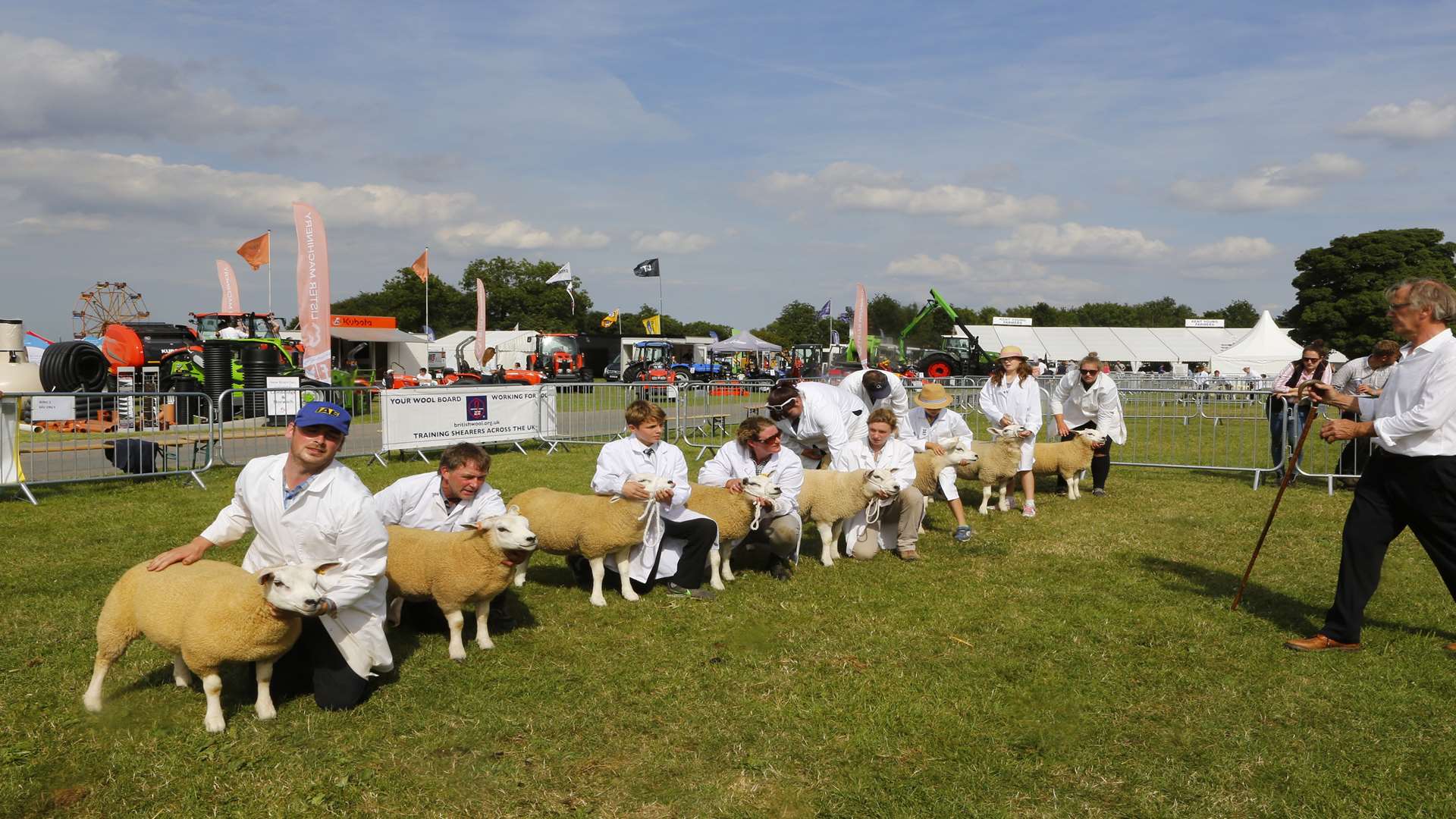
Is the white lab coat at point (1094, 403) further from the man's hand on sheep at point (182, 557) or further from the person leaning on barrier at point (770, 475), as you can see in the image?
the man's hand on sheep at point (182, 557)

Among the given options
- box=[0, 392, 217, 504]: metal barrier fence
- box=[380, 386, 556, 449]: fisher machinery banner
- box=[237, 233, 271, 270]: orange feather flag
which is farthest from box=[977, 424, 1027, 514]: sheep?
box=[237, 233, 271, 270]: orange feather flag

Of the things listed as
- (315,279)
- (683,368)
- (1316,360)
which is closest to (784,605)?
(1316,360)

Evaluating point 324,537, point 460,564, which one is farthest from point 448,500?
point 324,537

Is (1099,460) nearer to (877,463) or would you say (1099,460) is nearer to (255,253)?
(877,463)

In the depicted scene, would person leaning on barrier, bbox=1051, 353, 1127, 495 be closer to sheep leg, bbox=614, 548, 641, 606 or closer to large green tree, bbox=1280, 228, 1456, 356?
sheep leg, bbox=614, 548, 641, 606

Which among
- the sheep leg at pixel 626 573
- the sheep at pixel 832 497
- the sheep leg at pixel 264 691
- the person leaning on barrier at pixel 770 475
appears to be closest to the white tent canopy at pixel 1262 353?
the sheep at pixel 832 497

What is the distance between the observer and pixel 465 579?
16.5 feet

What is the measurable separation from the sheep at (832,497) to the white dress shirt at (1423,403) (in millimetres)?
3386

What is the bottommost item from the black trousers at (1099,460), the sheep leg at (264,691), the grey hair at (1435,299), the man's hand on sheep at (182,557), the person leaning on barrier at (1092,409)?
the sheep leg at (264,691)

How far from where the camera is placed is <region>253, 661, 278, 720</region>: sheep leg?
421 cm

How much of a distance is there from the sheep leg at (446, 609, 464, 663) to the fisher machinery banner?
9475 millimetres

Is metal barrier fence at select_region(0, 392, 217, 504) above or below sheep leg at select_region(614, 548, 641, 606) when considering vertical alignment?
above

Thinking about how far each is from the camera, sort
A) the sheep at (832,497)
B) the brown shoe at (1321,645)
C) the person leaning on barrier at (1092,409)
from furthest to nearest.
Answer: the person leaning on barrier at (1092,409)
the sheep at (832,497)
the brown shoe at (1321,645)

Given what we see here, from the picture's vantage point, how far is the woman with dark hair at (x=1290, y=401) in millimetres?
11617
